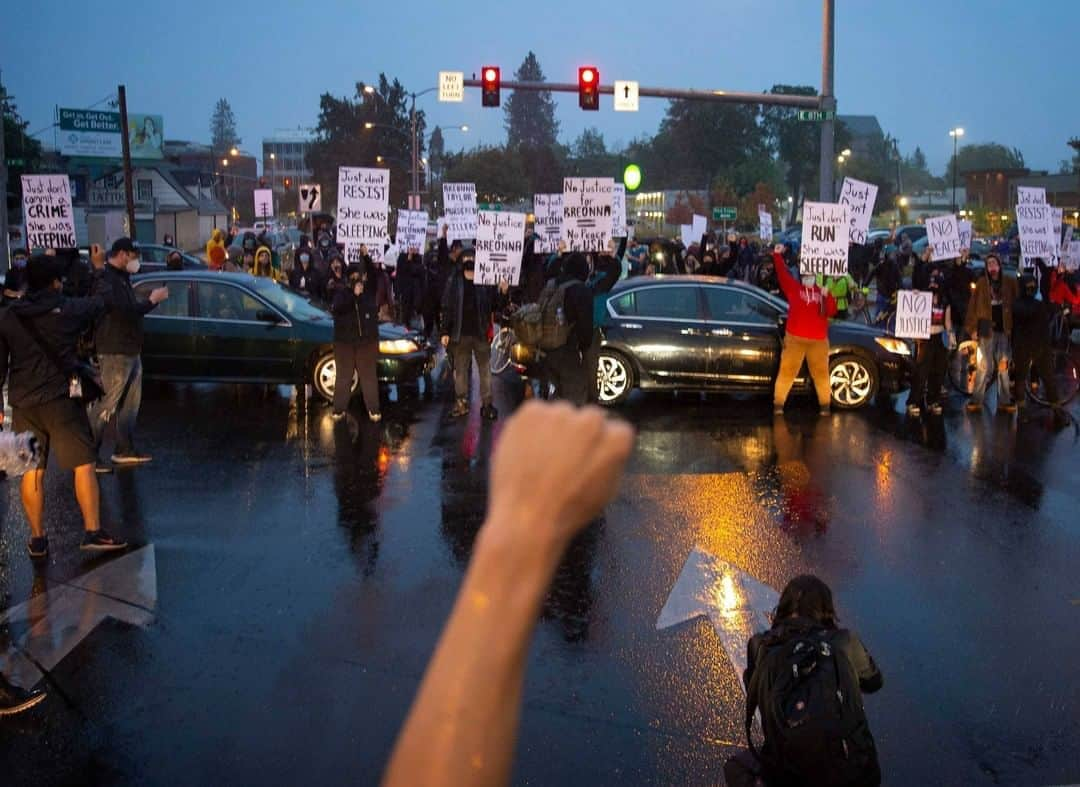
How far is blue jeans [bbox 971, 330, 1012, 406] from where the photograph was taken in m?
13.1

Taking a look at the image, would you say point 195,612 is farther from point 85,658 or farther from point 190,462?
point 190,462

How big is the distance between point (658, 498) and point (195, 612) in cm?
386

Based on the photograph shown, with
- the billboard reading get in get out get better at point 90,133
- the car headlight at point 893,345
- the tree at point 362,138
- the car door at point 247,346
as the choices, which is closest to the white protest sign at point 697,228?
the car headlight at point 893,345

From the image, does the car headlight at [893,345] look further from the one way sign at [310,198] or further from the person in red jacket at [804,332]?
the one way sign at [310,198]

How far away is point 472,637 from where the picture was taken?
1460 millimetres

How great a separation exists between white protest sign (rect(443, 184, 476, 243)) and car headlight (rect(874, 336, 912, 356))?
901 cm

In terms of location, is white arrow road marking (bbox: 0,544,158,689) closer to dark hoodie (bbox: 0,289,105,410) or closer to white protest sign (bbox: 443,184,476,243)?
dark hoodie (bbox: 0,289,105,410)

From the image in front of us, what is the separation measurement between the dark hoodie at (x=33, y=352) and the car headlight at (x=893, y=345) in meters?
9.11

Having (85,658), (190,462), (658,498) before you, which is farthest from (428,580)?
(190,462)

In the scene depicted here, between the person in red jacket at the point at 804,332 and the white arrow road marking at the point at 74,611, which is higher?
the person in red jacket at the point at 804,332

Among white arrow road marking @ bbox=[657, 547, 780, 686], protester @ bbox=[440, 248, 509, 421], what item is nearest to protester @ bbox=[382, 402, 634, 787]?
white arrow road marking @ bbox=[657, 547, 780, 686]

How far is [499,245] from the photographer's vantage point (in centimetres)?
1387

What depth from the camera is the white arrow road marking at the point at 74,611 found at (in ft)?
19.3

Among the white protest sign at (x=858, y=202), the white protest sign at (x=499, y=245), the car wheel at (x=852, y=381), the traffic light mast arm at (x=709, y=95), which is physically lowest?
the car wheel at (x=852, y=381)
